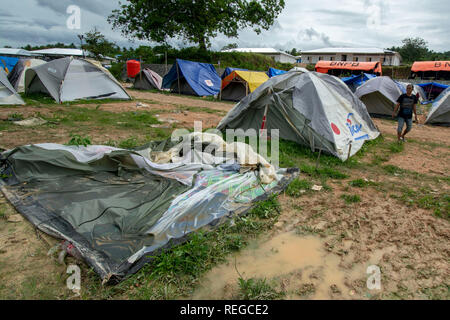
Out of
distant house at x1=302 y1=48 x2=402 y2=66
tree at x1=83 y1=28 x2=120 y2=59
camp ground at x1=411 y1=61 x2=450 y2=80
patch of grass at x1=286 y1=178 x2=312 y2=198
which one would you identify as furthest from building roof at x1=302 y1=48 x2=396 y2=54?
patch of grass at x1=286 y1=178 x2=312 y2=198

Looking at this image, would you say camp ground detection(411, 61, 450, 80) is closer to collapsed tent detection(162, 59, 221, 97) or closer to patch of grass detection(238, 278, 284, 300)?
collapsed tent detection(162, 59, 221, 97)

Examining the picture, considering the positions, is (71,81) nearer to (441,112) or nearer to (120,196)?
(120,196)

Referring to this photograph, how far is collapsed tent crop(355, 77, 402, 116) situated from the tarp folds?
9.45 meters

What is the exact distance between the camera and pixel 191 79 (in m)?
17.0

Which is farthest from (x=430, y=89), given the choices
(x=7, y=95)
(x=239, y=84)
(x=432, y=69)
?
(x=7, y=95)

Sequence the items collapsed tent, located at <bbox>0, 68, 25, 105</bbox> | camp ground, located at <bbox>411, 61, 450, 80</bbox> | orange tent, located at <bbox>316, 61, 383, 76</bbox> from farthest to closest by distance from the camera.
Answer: camp ground, located at <bbox>411, 61, 450, 80</bbox>, orange tent, located at <bbox>316, 61, 383, 76</bbox>, collapsed tent, located at <bbox>0, 68, 25, 105</bbox>

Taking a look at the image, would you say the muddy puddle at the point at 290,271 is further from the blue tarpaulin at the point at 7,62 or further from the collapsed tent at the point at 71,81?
the blue tarpaulin at the point at 7,62

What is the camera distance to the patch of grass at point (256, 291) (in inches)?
83.3

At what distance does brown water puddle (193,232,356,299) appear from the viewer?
222 centimetres

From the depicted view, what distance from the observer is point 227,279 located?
7.61 feet

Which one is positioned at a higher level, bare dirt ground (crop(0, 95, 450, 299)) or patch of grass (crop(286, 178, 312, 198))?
patch of grass (crop(286, 178, 312, 198))

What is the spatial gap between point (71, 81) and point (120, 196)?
35.9 feet

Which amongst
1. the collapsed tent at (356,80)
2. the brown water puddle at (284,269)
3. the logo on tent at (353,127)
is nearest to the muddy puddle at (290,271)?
the brown water puddle at (284,269)

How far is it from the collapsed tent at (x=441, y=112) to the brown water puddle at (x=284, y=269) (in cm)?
1112
